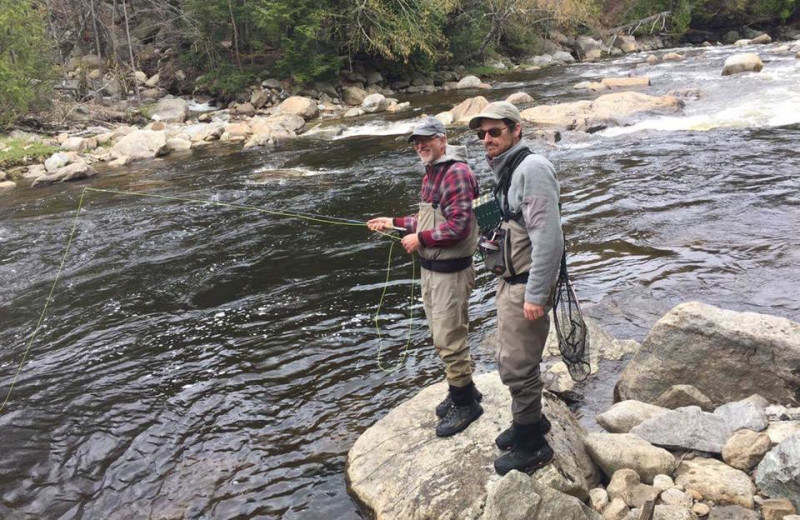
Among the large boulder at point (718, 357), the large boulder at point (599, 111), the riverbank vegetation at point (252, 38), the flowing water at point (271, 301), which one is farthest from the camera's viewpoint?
the riverbank vegetation at point (252, 38)

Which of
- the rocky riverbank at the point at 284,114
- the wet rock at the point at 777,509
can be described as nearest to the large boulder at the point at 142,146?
the rocky riverbank at the point at 284,114

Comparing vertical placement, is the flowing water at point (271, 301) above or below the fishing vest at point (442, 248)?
below

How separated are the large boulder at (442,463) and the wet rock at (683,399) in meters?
0.83

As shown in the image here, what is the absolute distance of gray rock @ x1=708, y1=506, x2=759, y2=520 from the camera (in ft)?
10.3

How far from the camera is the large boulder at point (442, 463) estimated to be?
3.57 meters

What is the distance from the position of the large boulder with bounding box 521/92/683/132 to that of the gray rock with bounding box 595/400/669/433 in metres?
12.6

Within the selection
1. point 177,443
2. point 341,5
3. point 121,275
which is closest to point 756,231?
point 177,443

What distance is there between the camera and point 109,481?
462cm

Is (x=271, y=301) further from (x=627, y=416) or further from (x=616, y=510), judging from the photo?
(x=616, y=510)

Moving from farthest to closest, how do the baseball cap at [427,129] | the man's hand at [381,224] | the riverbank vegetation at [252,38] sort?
the riverbank vegetation at [252,38] → the man's hand at [381,224] → the baseball cap at [427,129]

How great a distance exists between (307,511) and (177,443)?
1519 mm

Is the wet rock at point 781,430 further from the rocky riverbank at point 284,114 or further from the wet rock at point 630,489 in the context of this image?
the rocky riverbank at point 284,114

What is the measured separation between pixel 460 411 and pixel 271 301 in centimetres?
414

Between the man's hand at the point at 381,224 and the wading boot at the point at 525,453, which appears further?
the man's hand at the point at 381,224
